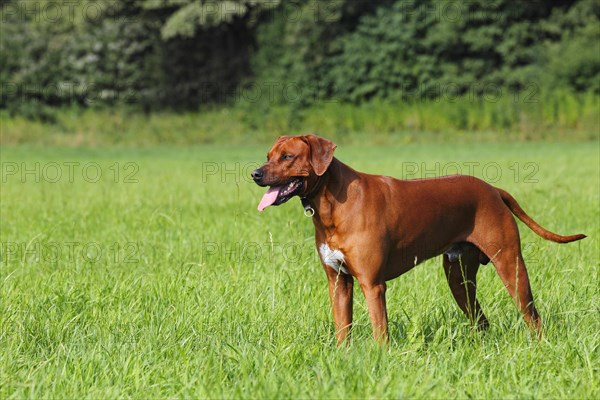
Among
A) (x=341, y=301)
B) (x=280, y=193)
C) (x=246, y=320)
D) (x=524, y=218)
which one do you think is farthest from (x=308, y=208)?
(x=524, y=218)

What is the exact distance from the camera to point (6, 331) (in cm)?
519

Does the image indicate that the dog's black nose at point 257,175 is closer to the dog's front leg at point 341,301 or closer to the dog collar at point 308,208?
the dog collar at point 308,208

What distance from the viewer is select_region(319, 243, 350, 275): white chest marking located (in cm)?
469

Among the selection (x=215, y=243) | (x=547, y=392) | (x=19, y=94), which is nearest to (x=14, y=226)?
(x=215, y=243)

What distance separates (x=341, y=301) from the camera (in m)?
4.96

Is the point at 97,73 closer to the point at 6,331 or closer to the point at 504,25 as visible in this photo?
the point at 504,25

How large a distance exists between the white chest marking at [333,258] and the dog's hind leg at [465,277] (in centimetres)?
89

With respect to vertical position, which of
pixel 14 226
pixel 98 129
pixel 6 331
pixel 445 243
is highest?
pixel 445 243

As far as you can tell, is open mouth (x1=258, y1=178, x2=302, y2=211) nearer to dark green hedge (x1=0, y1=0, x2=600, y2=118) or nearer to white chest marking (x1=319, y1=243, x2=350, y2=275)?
white chest marking (x1=319, y1=243, x2=350, y2=275)

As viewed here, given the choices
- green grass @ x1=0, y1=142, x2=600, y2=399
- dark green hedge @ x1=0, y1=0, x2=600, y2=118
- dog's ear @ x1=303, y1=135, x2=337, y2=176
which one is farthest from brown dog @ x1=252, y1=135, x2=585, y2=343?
dark green hedge @ x1=0, y1=0, x2=600, y2=118

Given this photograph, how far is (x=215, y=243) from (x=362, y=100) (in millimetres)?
27646

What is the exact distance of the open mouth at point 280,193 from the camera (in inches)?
181

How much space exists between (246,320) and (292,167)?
1307 mm

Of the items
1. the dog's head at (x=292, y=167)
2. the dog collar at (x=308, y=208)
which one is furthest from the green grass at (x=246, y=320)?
the dog's head at (x=292, y=167)
